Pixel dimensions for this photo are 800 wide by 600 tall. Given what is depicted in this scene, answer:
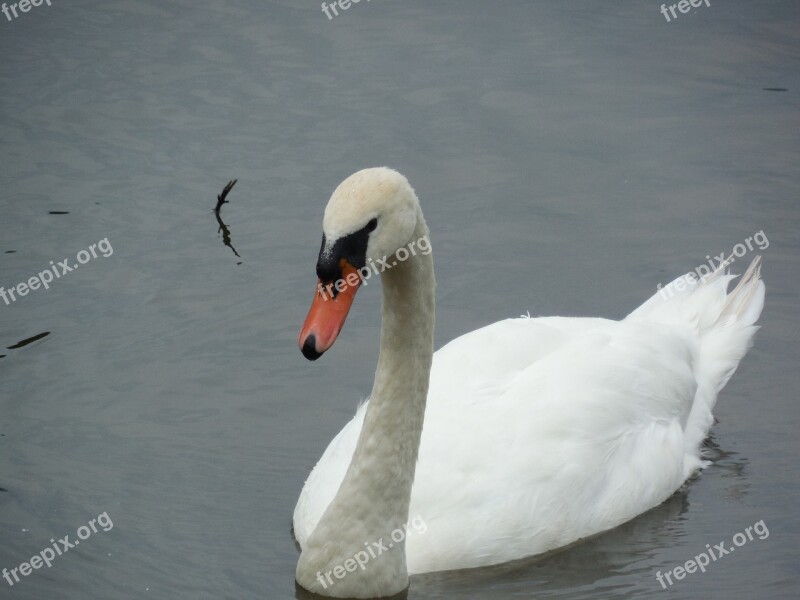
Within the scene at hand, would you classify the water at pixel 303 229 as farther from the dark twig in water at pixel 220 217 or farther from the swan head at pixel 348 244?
the swan head at pixel 348 244

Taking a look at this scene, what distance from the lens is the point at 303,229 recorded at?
37.0 feet

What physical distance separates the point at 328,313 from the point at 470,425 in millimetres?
1987

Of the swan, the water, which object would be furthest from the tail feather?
the water

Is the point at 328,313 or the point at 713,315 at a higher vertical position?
the point at 328,313

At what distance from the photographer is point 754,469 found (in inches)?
343

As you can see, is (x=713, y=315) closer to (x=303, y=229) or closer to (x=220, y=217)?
(x=303, y=229)

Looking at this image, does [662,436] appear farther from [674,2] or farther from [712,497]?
[674,2]

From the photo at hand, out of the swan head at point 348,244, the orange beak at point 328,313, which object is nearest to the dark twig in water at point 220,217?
the swan head at point 348,244

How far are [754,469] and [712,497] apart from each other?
1.21ft

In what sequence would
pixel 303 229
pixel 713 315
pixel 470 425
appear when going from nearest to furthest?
pixel 470 425 < pixel 713 315 < pixel 303 229

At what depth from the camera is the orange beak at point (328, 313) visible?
592cm

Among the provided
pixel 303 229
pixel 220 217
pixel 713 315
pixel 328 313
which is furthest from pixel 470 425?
pixel 220 217

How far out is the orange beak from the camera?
5922 millimetres

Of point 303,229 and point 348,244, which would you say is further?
point 303,229
